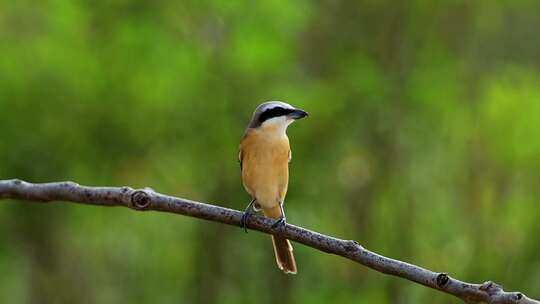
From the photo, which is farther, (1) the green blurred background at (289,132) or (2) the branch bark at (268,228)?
(1) the green blurred background at (289,132)

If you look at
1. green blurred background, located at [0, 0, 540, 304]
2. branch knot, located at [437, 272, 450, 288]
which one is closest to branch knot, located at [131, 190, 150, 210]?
branch knot, located at [437, 272, 450, 288]

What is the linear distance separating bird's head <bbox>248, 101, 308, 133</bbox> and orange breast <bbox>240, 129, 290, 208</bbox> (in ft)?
0.18

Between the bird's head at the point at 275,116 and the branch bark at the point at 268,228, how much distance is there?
4.31 ft

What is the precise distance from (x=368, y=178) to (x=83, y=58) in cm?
325

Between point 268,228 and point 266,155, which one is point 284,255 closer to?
point 266,155

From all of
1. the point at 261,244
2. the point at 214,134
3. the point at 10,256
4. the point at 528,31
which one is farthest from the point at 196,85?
the point at 528,31

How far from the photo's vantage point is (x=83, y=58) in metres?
8.08

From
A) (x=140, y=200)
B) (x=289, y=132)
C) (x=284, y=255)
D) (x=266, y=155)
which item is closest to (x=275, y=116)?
(x=266, y=155)

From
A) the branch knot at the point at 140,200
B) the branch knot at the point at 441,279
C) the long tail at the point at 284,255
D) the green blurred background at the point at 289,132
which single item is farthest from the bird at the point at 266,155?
the green blurred background at the point at 289,132

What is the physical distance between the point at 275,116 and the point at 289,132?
3.30 metres

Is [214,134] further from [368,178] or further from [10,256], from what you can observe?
[10,256]

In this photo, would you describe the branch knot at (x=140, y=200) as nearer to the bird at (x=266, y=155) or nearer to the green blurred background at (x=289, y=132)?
the bird at (x=266, y=155)

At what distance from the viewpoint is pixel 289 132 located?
8.14 m

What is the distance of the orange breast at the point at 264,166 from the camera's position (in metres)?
4.91
